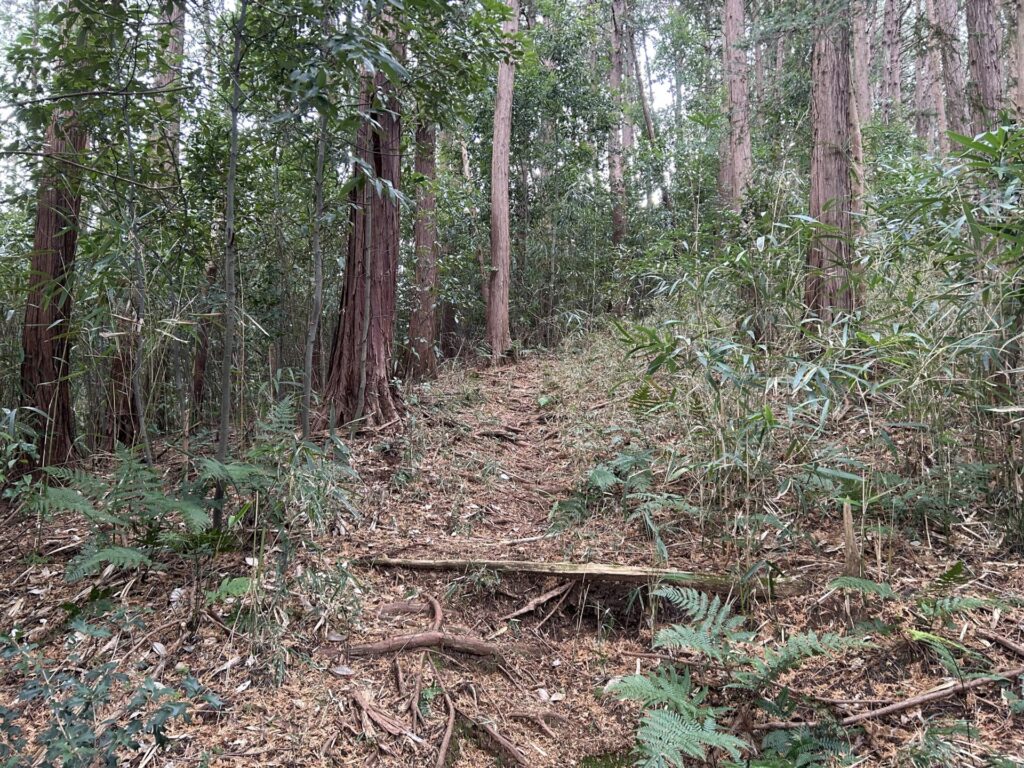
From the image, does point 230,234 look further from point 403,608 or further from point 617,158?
point 617,158

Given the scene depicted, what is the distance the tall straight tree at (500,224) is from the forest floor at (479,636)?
15.9 ft

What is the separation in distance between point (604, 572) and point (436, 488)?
4.38 feet

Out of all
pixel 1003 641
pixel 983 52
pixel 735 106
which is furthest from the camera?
pixel 735 106

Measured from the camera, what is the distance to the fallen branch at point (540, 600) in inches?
101

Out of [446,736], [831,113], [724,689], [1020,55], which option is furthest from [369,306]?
[1020,55]

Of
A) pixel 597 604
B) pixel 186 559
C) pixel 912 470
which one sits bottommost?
pixel 597 604

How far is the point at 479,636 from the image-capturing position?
2.45m

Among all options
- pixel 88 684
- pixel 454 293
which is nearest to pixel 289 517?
pixel 88 684

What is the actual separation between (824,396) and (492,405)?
3360 mm

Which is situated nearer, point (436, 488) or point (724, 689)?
point (724, 689)

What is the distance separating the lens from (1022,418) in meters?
2.19

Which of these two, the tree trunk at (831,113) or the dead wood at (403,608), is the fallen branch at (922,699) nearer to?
the dead wood at (403,608)

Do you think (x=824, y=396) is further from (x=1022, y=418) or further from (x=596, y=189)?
(x=596, y=189)

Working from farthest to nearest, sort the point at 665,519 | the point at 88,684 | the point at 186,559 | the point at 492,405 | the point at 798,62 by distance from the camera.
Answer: the point at 798,62 < the point at 492,405 < the point at 665,519 < the point at 186,559 < the point at 88,684
